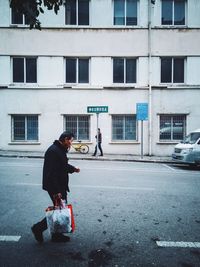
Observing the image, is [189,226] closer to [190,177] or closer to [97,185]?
[97,185]

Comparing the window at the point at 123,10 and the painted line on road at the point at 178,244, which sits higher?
the window at the point at 123,10

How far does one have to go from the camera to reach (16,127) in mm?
18219

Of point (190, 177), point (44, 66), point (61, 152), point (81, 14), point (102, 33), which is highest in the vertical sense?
point (81, 14)

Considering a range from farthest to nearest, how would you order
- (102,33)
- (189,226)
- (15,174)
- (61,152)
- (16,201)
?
(102,33)
(15,174)
(16,201)
(189,226)
(61,152)

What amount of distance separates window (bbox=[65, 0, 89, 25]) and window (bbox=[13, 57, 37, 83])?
378cm

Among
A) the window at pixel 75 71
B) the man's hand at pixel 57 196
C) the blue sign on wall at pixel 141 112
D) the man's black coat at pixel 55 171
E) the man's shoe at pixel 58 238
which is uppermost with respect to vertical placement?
the window at pixel 75 71

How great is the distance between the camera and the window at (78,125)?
18.2 meters

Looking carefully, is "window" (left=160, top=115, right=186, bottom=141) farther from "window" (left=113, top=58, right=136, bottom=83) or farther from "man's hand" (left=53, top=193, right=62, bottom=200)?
"man's hand" (left=53, top=193, right=62, bottom=200)

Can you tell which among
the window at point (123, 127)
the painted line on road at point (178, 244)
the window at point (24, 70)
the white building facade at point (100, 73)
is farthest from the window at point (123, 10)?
the painted line on road at point (178, 244)

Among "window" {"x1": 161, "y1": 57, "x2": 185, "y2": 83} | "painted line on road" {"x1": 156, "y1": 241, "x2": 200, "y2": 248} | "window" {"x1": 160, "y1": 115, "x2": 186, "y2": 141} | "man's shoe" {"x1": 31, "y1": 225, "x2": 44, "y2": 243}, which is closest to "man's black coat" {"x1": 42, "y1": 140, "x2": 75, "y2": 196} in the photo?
"man's shoe" {"x1": 31, "y1": 225, "x2": 44, "y2": 243}

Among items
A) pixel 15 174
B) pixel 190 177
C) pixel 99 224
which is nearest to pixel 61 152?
pixel 99 224

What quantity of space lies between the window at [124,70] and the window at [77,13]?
3.60 m

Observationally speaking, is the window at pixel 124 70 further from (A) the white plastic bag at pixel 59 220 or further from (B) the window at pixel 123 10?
(A) the white plastic bag at pixel 59 220

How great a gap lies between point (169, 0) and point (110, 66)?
626 centimetres
